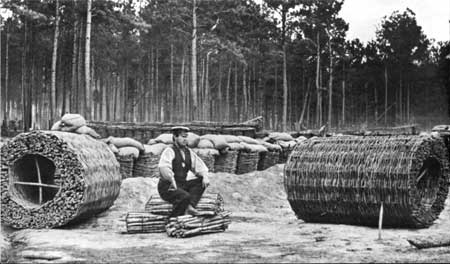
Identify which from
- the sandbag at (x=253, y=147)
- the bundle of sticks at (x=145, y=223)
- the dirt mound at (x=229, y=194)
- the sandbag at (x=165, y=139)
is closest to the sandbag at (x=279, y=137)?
the sandbag at (x=253, y=147)

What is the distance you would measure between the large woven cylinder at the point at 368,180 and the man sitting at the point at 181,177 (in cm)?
174

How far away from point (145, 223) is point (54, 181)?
191cm

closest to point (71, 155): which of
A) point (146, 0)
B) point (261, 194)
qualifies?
point (261, 194)

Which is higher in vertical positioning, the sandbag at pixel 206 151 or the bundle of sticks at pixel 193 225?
the sandbag at pixel 206 151

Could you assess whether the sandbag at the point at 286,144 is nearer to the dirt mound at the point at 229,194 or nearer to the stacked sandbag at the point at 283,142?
the stacked sandbag at the point at 283,142

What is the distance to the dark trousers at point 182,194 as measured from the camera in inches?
378

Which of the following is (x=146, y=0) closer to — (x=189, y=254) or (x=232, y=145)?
(x=232, y=145)

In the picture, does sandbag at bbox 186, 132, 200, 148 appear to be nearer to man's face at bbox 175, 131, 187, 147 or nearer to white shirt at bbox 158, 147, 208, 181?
white shirt at bbox 158, 147, 208, 181

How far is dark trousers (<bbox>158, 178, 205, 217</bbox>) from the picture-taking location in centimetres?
959

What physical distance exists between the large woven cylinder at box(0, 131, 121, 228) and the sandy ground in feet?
0.90

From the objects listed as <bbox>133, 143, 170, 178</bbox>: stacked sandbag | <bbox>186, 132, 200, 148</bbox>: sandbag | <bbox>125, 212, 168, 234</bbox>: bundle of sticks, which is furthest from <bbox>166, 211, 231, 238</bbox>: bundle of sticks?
<bbox>186, 132, 200, 148</bbox>: sandbag

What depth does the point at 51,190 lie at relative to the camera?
11695 millimetres

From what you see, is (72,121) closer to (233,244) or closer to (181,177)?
(181,177)

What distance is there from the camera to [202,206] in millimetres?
9680
